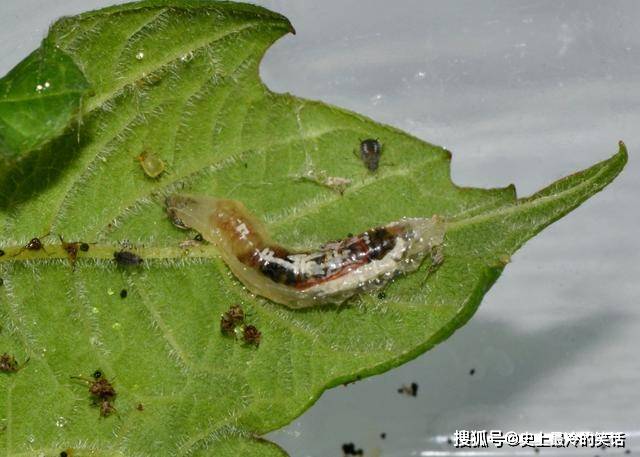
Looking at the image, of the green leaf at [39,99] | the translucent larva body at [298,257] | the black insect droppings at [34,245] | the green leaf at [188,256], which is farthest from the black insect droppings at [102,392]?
the green leaf at [39,99]

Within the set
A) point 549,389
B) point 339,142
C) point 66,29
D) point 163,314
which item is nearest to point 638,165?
point 549,389

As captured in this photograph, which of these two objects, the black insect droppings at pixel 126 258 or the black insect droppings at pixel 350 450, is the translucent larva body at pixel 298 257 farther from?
the black insect droppings at pixel 350 450

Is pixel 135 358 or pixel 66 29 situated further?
pixel 135 358

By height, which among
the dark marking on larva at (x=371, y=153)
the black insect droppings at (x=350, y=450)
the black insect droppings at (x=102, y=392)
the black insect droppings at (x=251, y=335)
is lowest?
the black insect droppings at (x=350, y=450)

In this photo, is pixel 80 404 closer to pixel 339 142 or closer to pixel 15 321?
pixel 15 321

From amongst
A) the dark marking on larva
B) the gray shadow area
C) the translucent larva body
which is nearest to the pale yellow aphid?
the translucent larva body

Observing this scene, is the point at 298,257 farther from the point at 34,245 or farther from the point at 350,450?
the point at 350,450
